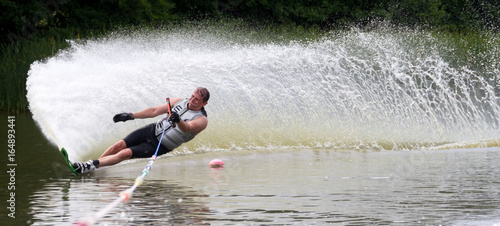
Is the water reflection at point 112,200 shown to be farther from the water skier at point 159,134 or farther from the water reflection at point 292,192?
the water skier at point 159,134

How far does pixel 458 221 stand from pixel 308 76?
26.7 feet

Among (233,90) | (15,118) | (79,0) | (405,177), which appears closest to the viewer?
(405,177)

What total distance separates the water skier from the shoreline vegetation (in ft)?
64.8

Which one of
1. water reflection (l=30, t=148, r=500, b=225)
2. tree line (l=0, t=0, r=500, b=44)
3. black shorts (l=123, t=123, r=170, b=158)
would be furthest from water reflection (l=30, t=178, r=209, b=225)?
tree line (l=0, t=0, r=500, b=44)

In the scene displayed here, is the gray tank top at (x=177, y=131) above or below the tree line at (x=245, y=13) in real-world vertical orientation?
below

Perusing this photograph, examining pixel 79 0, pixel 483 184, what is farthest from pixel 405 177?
pixel 79 0

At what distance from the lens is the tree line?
32.4m

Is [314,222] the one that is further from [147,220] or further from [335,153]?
[335,153]

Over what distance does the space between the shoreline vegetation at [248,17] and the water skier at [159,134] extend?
19745 mm

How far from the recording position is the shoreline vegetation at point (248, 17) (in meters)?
31.8

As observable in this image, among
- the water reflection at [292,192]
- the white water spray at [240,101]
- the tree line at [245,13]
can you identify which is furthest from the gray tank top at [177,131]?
the tree line at [245,13]

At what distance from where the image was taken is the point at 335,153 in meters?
12.7

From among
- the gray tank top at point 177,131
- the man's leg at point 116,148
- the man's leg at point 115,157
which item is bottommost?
the man's leg at point 115,157

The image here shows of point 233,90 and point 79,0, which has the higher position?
point 79,0
